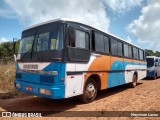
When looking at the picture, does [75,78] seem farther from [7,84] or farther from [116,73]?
[7,84]

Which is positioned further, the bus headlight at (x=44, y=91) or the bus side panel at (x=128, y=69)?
the bus side panel at (x=128, y=69)

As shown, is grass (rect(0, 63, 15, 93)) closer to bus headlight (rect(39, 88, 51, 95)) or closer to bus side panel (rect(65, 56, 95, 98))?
bus headlight (rect(39, 88, 51, 95))

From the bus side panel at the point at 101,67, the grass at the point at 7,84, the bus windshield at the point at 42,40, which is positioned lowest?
the grass at the point at 7,84

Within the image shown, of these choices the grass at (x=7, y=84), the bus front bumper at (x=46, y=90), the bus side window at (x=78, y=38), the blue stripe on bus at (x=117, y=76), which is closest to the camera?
the bus front bumper at (x=46, y=90)

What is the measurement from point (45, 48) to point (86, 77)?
1.93 m

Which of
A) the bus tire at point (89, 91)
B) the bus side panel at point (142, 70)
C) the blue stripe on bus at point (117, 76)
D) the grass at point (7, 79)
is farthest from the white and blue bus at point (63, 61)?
the bus side panel at point (142, 70)

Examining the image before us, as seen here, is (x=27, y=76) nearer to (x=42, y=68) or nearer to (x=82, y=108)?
(x=42, y=68)

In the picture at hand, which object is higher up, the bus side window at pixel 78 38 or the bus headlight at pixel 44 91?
the bus side window at pixel 78 38

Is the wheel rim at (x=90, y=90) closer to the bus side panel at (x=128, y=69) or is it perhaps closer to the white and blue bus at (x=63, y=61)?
the white and blue bus at (x=63, y=61)

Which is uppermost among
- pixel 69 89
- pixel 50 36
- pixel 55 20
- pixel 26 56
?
pixel 55 20

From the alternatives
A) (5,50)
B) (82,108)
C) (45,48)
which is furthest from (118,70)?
(5,50)

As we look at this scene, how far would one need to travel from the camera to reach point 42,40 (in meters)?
6.59

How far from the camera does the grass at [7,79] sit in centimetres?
1092

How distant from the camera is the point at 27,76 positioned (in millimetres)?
6828
